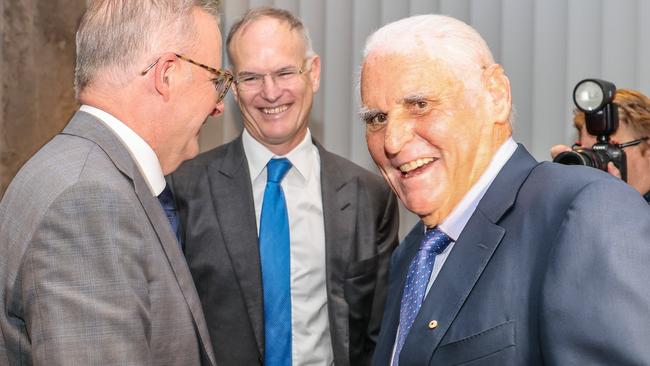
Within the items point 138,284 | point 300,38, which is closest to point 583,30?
point 300,38

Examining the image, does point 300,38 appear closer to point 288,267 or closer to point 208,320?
point 288,267

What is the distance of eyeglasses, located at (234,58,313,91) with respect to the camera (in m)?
2.22

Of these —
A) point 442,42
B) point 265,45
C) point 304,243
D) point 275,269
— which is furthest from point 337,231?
point 442,42

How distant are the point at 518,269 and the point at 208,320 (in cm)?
116

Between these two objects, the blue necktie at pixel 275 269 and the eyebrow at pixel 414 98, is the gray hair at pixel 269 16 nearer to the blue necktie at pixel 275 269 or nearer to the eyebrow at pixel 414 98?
the blue necktie at pixel 275 269

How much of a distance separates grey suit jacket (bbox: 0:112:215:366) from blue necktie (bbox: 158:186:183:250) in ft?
2.48

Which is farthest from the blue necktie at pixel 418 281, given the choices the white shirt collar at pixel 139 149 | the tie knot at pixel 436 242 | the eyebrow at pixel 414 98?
the white shirt collar at pixel 139 149

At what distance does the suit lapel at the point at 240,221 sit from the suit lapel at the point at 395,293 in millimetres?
633

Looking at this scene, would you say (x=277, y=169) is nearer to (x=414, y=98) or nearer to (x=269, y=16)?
(x=269, y=16)

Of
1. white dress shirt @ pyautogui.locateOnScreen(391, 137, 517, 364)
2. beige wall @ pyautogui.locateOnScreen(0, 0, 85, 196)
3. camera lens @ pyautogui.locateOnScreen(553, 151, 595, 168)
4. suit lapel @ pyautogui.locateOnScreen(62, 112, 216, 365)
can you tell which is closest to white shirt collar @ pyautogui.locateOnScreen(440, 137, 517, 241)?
white dress shirt @ pyautogui.locateOnScreen(391, 137, 517, 364)

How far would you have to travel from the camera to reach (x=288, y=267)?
2092 mm

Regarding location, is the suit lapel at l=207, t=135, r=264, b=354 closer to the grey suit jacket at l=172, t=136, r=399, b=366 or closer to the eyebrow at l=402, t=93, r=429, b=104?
the grey suit jacket at l=172, t=136, r=399, b=366

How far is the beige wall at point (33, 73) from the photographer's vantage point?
310 cm

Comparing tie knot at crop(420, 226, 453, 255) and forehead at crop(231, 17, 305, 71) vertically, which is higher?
forehead at crop(231, 17, 305, 71)
